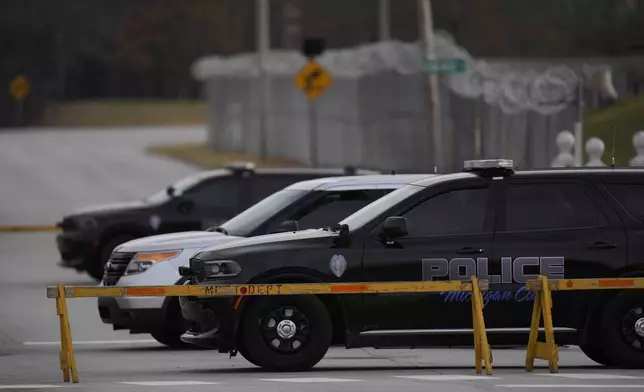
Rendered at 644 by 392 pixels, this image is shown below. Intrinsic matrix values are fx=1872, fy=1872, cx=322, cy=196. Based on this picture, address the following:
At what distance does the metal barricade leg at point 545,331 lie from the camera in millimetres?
13422

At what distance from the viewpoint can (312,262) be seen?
45.4ft

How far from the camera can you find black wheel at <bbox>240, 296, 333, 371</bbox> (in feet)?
45.1

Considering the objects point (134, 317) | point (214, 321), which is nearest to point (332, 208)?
point (134, 317)

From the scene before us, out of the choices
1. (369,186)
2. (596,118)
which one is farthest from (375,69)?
(369,186)

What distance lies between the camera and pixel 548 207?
14203 mm

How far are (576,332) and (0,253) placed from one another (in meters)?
18.1

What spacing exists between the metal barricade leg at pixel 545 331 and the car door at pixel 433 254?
1.67 feet

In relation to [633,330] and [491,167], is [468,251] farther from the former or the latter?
[633,330]

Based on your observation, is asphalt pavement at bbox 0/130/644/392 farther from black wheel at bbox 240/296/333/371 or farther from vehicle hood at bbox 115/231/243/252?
vehicle hood at bbox 115/231/243/252

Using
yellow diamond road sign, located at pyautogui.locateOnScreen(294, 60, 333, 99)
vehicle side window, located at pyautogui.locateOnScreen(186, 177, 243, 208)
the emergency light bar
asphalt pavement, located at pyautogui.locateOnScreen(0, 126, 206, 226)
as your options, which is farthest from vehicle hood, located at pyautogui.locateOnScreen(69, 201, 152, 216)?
yellow diamond road sign, located at pyautogui.locateOnScreen(294, 60, 333, 99)

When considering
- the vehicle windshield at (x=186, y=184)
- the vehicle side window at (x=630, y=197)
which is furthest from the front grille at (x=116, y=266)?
the vehicle windshield at (x=186, y=184)

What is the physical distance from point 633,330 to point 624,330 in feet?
0.22

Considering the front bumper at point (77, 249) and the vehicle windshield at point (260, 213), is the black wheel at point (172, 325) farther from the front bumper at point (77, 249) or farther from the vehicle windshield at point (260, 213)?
the front bumper at point (77, 249)

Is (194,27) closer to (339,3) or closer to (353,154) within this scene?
(339,3)
